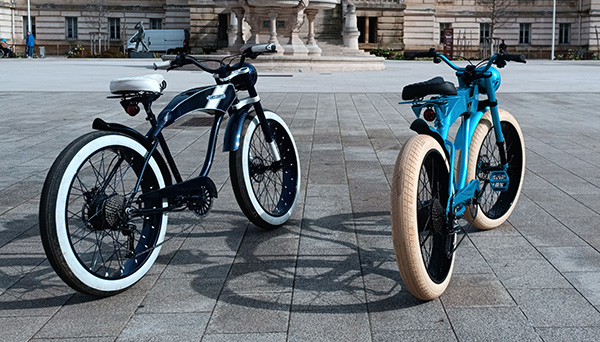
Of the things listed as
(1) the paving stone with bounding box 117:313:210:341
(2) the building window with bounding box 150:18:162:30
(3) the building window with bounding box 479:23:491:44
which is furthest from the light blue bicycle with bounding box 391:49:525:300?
(3) the building window with bounding box 479:23:491:44

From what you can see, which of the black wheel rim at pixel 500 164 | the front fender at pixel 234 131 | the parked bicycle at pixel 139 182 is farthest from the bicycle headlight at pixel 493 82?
the front fender at pixel 234 131

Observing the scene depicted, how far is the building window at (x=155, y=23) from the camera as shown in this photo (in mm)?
57281

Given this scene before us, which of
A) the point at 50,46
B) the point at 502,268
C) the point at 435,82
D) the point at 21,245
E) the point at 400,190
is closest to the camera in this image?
the point at 400,190

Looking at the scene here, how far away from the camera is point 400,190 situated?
12.9 ft

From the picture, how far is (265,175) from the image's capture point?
577 centimetres

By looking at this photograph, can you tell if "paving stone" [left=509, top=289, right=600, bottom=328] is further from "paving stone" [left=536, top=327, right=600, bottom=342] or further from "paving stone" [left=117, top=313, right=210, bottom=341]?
"paving stone" [left=117, top=313, right=210, bottom=341]

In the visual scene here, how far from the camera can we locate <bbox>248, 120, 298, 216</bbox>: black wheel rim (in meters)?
5.70

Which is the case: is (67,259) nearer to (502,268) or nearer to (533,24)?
(502,268)

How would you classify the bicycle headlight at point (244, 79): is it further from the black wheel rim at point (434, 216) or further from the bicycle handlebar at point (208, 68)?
the black wheel rim at point (434, 216)

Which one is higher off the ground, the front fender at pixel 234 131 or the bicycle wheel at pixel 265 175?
the front fender at pixel 234 131

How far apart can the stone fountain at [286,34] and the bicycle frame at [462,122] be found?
933 inches

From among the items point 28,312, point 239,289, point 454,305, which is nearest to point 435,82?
point 454,305

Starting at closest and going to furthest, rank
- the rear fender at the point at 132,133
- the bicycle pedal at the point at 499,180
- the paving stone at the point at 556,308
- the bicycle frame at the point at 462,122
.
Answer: the paving stone at the point at 556,308
the rear fender at the point at 132,133
the bicycle frame at the point at 462,122
the bicycle pedal at the point at 499,180

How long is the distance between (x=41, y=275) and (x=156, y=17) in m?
54.1
